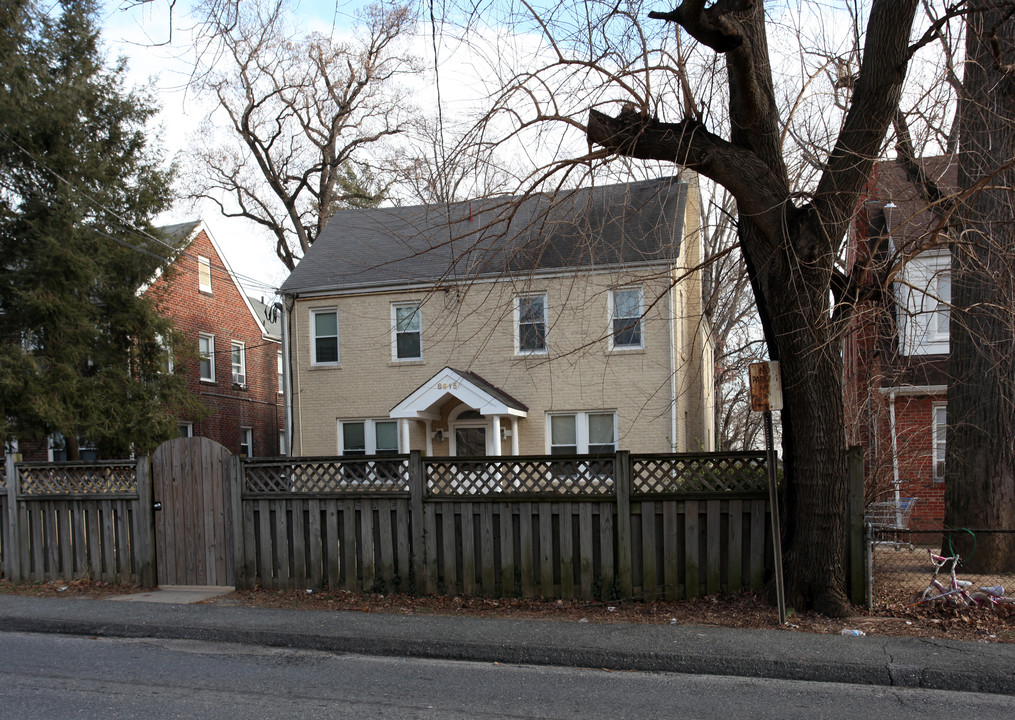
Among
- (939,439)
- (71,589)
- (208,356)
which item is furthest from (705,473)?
(208,356)

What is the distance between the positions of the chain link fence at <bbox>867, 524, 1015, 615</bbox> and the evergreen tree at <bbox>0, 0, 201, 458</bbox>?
644 inches

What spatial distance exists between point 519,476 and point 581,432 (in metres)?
9.12

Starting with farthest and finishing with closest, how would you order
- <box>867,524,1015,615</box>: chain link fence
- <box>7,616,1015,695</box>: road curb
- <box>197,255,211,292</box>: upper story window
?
<box>197,255,211,292</box>: upper story window
<box>867,524,1015,615</box>: chain link fence
<box>7,616,1015,695</box>: road curb

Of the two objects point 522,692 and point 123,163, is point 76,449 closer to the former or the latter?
point 123,163

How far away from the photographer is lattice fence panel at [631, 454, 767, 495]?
8.37m

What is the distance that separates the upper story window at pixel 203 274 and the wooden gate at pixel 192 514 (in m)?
17.0

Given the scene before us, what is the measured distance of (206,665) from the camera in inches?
272

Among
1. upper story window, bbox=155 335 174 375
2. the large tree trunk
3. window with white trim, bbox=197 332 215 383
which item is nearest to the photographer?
the large tree trunk

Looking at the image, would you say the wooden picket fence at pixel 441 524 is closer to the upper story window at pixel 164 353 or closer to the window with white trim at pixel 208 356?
the upper story window at pixel 164 353

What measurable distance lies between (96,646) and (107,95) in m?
16.0

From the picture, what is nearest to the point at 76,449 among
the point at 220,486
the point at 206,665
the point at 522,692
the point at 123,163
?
the point at 123,163

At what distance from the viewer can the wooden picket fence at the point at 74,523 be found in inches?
411

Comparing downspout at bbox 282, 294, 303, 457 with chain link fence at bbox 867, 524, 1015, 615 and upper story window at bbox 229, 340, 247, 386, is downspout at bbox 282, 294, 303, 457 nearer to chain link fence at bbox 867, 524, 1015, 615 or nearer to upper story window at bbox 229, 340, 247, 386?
upper story window at bbox 229, 340, 247, 386

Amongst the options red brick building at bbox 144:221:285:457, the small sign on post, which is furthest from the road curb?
red brick building at bbox 144:221:285:457
